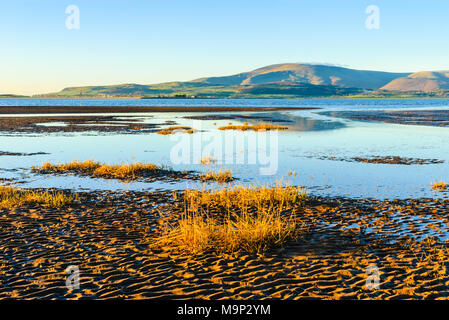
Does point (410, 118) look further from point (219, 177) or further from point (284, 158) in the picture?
point (219, 177)

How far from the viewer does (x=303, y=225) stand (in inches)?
543

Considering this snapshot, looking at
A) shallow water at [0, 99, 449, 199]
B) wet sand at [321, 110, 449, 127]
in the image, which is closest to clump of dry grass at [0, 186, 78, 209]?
shallow water at [0, 99, 449, 199]

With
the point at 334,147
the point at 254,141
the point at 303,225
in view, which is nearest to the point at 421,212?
the point at 303,225

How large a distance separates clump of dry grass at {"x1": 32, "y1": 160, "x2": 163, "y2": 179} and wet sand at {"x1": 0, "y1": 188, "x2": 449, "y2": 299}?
811 cm

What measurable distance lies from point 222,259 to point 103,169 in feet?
51.0

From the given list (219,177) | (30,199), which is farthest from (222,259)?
(219,177)

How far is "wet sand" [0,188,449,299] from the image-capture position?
8.92 metres

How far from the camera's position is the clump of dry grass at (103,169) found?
23797 mm

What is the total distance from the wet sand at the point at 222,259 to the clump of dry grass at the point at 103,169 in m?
8.11

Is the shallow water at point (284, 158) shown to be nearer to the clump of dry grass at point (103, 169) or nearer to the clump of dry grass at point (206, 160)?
the clump of dry grass at point (206, 160)

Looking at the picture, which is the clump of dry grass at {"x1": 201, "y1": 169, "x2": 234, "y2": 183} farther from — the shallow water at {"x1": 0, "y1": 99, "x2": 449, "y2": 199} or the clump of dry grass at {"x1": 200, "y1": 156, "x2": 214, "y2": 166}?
the clump of dry grass at {"x1": 200, "y1": 156, "x2": 214, "y2": 166}

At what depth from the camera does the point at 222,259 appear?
10.9m

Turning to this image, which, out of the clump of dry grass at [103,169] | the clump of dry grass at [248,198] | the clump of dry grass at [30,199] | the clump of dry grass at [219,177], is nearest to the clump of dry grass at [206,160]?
the clump of dry grass at [103,169]

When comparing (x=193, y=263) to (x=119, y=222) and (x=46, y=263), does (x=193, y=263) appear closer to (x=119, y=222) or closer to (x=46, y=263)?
(x=46, y=263)
